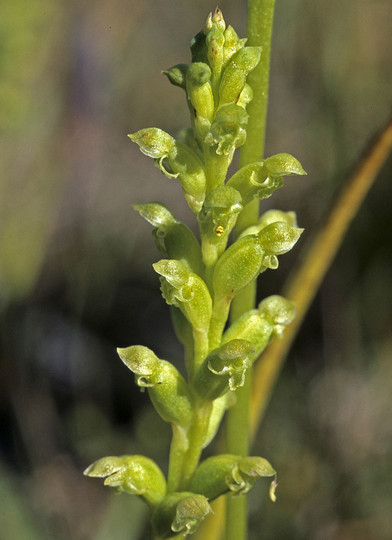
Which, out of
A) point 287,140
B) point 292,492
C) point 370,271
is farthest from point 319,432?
point 287,140

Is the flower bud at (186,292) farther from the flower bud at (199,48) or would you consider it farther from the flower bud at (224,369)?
the flower bud at (199,48)

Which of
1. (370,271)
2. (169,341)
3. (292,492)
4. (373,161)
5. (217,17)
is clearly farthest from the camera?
(169,341)

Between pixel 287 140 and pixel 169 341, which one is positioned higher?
pixel 287 140

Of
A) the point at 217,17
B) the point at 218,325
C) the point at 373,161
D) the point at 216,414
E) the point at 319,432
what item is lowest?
the point at 319,432

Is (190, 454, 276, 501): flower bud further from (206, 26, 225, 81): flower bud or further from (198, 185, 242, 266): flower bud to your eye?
(206, 26, 225, 81): flower bud

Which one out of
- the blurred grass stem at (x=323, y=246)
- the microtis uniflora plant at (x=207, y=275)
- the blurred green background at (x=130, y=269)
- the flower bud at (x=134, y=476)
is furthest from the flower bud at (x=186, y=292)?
the blurred green background at (x=130, y=269)

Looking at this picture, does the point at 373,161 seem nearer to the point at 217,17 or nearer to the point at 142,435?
the point at 217,17

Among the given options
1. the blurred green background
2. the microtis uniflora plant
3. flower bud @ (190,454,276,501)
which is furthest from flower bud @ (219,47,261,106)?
the blurred green background
